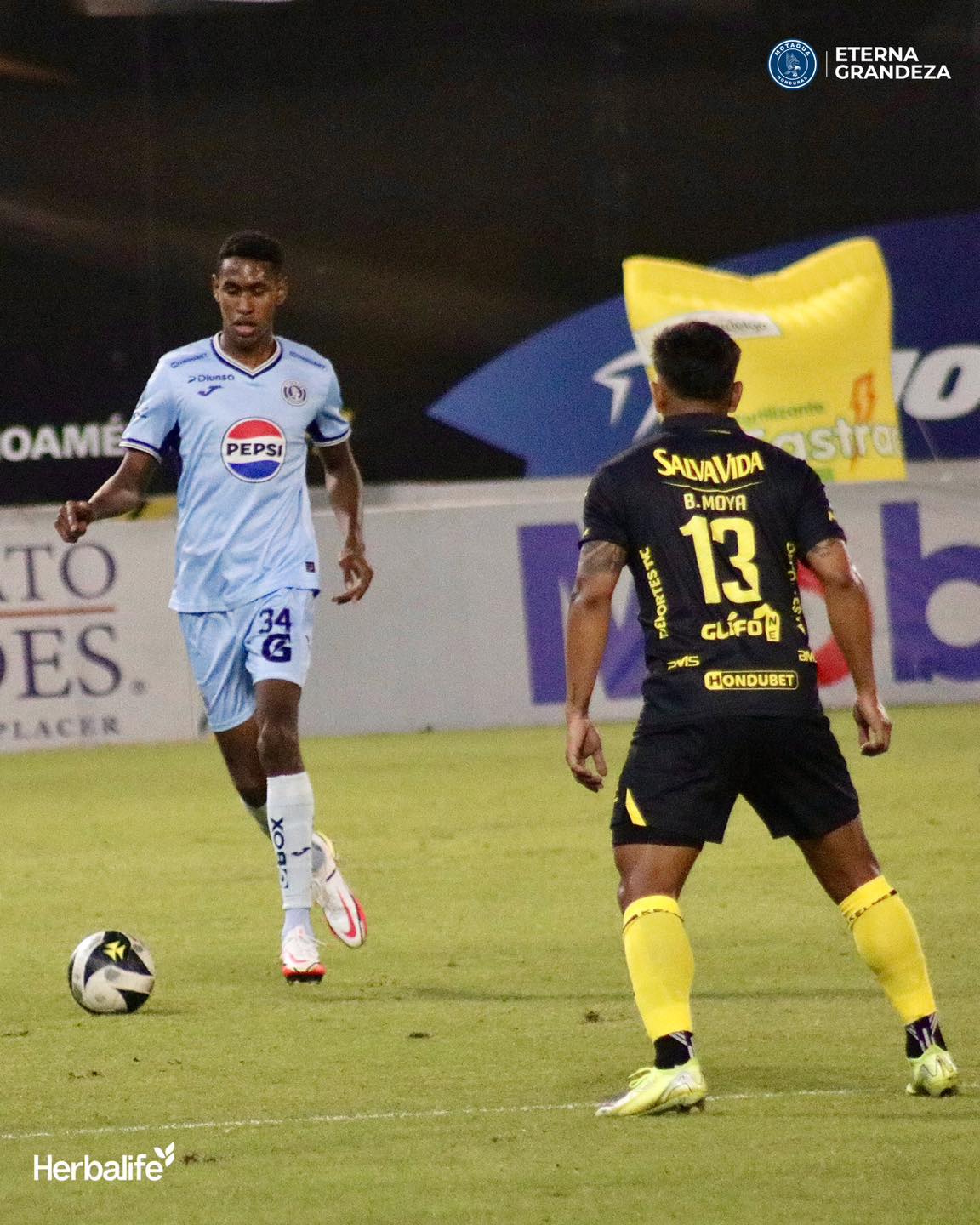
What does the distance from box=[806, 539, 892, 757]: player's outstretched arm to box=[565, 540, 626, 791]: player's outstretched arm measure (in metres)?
0.47

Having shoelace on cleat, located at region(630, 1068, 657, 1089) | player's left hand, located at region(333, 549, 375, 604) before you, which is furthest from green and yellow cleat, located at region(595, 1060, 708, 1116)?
player's left hand, located at region(333, 549, 375, 604)

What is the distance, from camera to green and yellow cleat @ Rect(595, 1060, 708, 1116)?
17.6 feet

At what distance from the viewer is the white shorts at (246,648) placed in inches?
296

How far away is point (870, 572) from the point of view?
14844 millimetres

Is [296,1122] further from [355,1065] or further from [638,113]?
[638,113]

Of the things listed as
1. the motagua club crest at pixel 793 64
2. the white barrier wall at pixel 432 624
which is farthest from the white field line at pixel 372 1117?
the motagua club crest at pixel 793 64

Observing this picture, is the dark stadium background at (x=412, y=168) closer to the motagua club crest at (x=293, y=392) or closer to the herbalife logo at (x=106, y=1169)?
the motagua club crest at (x=293, y=392)

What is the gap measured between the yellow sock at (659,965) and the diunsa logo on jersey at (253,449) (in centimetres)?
265

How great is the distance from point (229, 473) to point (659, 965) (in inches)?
110

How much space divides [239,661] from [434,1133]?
8.72 feet

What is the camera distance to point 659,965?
5438mm

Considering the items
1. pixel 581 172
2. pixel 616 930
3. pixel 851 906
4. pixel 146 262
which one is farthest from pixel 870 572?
pixel 851 906

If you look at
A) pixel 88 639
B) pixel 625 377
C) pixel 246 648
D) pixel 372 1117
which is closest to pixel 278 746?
pixel 246 648

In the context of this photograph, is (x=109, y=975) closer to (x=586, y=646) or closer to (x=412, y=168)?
(x=586, y=646)
